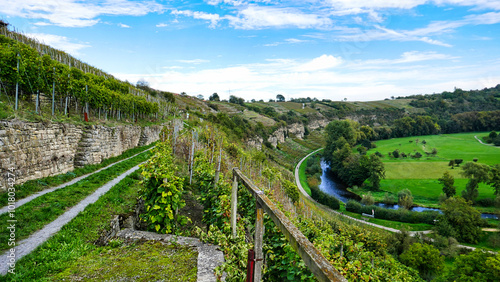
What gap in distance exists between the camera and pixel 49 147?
502 inches

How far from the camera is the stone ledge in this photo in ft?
13.8

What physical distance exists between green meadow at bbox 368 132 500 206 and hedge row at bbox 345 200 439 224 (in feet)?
35.8

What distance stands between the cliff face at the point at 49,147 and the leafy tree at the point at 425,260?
1426 inches

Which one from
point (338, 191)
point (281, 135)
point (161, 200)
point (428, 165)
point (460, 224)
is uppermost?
point (161, 200)

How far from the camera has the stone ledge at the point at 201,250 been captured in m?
4.19

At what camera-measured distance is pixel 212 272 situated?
4223 millimetres

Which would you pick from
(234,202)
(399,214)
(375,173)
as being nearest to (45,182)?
(234,202)

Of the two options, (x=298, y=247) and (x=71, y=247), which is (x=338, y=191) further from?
(x=298, y=247)

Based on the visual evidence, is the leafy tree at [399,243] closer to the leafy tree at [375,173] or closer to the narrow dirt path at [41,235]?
the leafy tree at [375,173]

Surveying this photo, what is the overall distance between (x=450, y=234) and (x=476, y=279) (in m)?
17.1

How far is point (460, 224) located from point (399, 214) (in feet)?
28.4

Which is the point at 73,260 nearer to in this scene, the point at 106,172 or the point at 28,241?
the point at 28,241

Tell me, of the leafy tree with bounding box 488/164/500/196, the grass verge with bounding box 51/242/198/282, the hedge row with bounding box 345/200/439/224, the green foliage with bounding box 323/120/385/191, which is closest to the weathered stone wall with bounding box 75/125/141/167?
the grass verge with bounding box 51/242/198/282

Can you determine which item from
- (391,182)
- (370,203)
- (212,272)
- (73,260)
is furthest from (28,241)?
(391,182)
